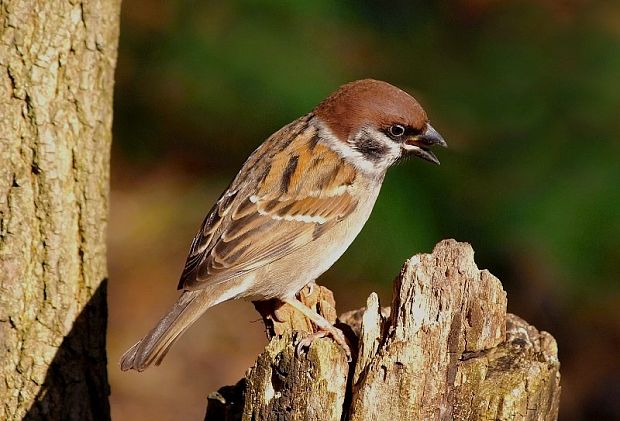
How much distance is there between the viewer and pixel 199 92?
25.0 feet

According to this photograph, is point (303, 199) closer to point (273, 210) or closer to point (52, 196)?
point (273, 210)

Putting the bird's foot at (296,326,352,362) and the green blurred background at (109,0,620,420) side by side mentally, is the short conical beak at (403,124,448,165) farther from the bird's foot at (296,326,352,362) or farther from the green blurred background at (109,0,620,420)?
the green blurred background at (109,0,620,420)

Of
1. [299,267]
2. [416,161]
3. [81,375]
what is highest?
[416,161]

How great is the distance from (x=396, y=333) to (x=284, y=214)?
129cm

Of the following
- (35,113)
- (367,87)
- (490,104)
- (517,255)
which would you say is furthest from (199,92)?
(35,113)

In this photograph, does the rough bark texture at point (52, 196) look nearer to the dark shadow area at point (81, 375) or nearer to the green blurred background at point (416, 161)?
the dark shadow area at point (81, 375)

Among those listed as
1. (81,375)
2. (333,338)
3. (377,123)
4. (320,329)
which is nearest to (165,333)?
(81,375)

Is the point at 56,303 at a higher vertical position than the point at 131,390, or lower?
lower

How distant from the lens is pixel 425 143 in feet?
15.8

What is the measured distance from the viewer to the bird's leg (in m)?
3.66

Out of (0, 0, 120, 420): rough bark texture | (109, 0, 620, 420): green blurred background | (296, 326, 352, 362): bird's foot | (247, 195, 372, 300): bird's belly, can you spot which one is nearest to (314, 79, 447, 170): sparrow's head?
(247, 195, 372, 300): bird's belly

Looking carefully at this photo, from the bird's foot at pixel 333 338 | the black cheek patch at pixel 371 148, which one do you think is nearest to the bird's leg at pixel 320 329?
the bird's foot at pixel 333 338

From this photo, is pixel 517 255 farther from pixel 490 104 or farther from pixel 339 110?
pixel 339 110

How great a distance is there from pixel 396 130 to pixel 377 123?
0.31ft
